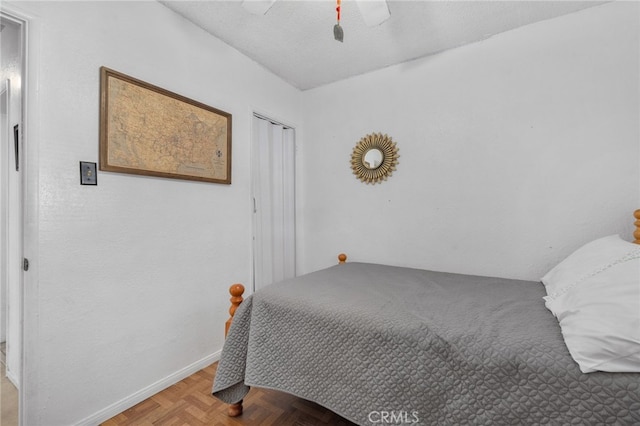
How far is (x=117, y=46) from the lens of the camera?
1605mm

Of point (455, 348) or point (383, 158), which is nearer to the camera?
point (455, 348)

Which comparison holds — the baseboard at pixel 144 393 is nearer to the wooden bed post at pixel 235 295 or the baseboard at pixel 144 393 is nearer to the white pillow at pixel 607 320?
the wooden bed post at pixel 235 295

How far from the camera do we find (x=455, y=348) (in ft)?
3.41

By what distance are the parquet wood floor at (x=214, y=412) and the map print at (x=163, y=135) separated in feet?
4.61

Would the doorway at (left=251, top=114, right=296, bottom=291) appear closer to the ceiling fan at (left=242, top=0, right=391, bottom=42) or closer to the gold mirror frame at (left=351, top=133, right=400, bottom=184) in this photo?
the gold mirror frame at (left=351, top=133, right=400, bottom=184)

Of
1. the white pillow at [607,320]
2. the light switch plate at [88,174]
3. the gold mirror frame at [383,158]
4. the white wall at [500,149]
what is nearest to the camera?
the white pillow at [607,320]

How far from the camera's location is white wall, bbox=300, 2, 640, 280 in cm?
182

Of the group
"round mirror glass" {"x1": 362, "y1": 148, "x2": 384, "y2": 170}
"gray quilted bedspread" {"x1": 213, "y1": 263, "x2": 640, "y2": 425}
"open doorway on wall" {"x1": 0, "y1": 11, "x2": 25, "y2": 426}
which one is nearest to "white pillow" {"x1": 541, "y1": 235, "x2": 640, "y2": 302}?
"gray quilted bedspread" {"x1": 213, "y1": 263, "x2": 640, "y2": 425}

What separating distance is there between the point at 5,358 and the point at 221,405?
1678 millimetres

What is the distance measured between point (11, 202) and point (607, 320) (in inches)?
133

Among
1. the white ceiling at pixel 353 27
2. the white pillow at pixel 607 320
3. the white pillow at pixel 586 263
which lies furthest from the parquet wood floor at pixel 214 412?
the white ceiling at pixel 353 27

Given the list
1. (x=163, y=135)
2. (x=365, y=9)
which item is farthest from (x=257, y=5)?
(x=163, y=135)

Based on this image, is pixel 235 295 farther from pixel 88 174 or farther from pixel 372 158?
pixel 372 158

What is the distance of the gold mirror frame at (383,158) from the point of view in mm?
2582
